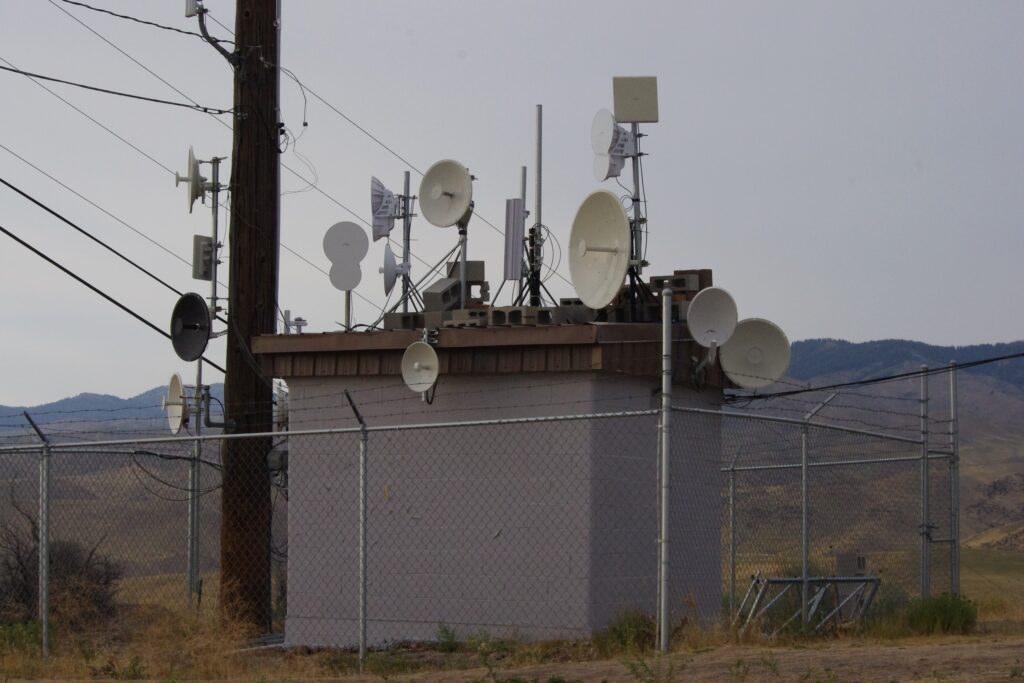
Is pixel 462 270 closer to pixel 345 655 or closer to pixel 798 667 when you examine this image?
pixel 345 655

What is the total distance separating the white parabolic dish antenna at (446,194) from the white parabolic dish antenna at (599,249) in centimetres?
160

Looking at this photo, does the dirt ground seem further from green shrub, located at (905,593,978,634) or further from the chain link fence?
green shrub, located at (905,593,978,634)

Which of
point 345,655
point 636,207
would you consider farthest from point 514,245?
point 345,655

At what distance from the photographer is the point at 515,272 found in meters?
14.9

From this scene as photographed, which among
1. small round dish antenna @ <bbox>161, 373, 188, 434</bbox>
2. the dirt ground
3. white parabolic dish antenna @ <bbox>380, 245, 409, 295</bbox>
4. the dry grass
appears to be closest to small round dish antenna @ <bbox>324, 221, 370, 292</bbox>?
white parabolic dish antenna @ <bbox>380, 245, 409, 295</bbox>

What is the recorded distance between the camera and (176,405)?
17.3 m

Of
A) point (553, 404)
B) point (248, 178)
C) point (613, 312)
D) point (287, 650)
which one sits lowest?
point (287, 650)

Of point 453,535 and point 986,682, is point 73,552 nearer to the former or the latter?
point 453,535

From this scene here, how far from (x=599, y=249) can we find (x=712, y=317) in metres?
1.34

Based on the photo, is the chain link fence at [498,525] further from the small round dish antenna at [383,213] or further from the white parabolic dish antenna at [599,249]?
the small round dish antenna at [383,213]

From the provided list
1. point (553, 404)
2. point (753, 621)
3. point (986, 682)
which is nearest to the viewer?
point (986, 682)

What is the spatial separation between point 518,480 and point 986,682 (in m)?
5.09

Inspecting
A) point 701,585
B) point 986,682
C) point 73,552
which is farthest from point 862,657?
point 73,552

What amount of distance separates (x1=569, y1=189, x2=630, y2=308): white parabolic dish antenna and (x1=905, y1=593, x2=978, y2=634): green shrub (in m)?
4.03
